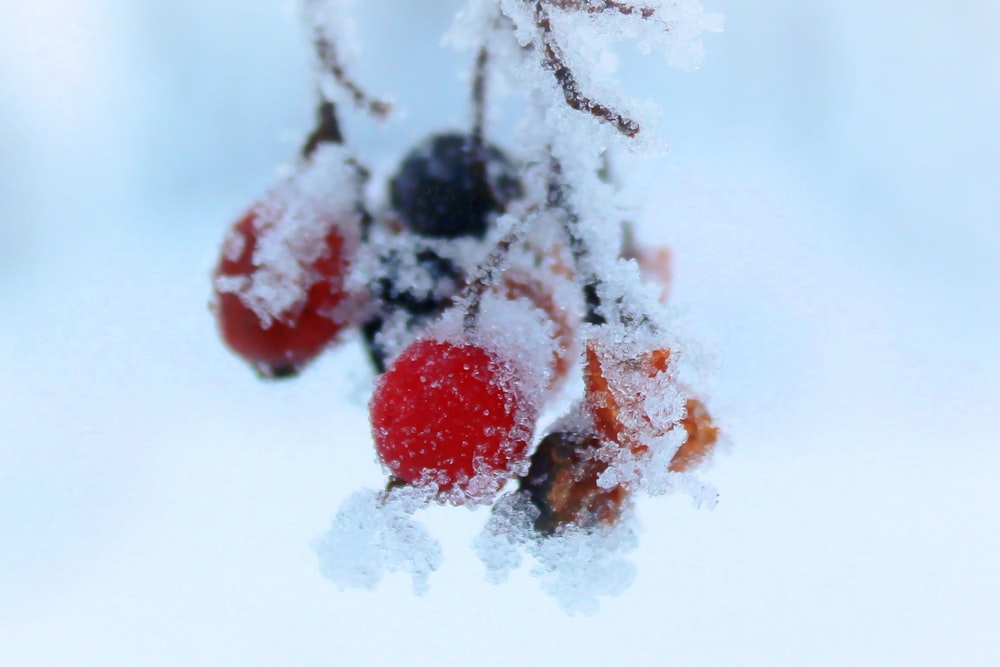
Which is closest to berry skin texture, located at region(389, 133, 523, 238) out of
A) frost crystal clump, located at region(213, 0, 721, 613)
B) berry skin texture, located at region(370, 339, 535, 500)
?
frost crystal clump, located at region(213, 0, 721, 613)

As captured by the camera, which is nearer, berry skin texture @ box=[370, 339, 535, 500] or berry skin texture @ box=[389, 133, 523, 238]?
berry skin texture @ box=[370, 339, 535, 500]

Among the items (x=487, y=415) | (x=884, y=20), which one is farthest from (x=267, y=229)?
(x=884, y=20)

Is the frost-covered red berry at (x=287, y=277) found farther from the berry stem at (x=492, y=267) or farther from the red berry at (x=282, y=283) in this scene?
the berry stem at (x=492, y=267)

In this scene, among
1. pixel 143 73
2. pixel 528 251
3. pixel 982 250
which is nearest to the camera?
pixel 528 251

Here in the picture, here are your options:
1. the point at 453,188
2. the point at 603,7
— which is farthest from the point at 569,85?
the point at 453,188

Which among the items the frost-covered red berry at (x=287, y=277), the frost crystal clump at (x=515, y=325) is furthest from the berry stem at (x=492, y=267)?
the frost-covered red berry at (x=287, y=277)

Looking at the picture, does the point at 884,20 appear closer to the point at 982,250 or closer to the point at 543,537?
the point at 982,250

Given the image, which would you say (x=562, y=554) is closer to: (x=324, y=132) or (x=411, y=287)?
(x=411, y=287)

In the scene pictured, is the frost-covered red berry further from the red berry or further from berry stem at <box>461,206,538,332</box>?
berry stem at <box>461,206,538,332</box>

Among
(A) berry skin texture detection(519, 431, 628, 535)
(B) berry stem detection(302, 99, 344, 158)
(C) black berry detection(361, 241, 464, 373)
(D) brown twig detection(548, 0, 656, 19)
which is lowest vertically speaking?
(A) berry skin texture detection(519, 431, 628, 535)
